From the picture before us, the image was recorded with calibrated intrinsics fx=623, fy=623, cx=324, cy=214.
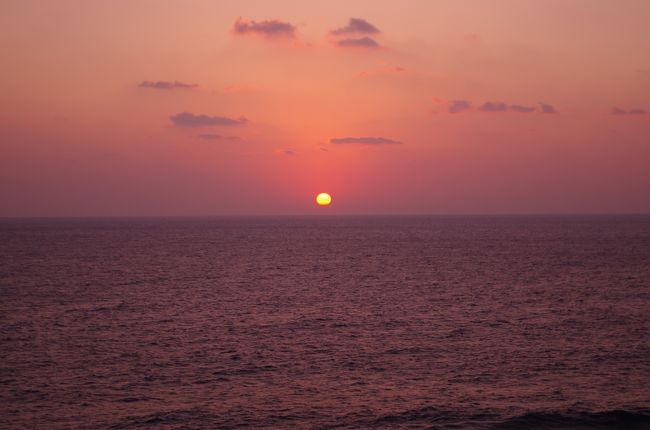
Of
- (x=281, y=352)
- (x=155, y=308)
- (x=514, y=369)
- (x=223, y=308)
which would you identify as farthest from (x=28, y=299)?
(x=514, y=369)

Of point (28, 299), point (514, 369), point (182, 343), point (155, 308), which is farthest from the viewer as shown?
point (28, 299)

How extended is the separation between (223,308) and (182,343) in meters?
17.3

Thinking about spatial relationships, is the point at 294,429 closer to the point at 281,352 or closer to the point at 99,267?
the point at 281,352

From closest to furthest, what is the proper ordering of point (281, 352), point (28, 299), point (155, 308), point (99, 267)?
point (281, 352)
point (155, 308)
point (28, 299)
point (99, 267)

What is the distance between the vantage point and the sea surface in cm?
3083

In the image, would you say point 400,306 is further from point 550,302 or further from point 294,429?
point 294,429

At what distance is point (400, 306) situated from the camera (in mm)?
64312

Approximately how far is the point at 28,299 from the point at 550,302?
184ft

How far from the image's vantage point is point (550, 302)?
6556 centimetres

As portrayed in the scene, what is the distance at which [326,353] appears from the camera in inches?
1688

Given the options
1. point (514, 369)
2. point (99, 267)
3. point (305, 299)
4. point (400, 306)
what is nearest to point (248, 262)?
point (99, 267)

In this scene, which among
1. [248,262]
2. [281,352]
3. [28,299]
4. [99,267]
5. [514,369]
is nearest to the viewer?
[514,369]

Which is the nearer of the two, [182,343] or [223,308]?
[182,343]

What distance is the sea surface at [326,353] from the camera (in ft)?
101
